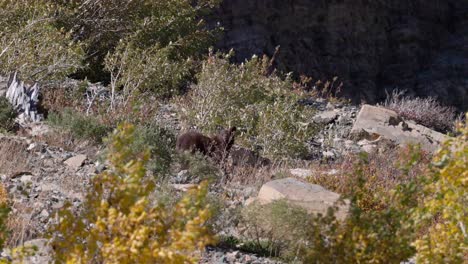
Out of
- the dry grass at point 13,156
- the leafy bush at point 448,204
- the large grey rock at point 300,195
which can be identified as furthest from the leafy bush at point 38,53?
the leafy bush at point 448,204

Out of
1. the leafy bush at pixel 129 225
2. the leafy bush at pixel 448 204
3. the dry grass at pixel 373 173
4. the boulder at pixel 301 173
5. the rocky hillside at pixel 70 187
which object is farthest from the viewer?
the boulder at pixel 301 173

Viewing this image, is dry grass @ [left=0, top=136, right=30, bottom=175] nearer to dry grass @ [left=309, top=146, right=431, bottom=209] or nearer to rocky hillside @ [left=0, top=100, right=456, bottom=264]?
rocky hillside @ [left=0, top=100, right=456, bottom=264]

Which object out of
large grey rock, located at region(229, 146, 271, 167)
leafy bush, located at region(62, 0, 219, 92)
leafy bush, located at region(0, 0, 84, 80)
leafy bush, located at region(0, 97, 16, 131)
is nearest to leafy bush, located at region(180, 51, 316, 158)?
large grey rock, located at region(229, 146, 271, 167)

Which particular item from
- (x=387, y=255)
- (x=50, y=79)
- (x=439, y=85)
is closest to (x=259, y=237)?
(x=387, y=255)

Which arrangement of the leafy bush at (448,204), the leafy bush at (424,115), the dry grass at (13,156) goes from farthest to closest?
the leafy bush at (424,115)
the dry grass at (13,156)
the leafy bush at (448,204)

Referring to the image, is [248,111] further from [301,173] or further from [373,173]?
[373,173]

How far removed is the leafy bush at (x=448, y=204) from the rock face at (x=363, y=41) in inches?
821

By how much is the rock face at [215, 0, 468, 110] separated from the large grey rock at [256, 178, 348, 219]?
18278 millimetres

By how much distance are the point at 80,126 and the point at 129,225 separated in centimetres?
611

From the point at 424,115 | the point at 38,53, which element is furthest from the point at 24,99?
the point at 424,115

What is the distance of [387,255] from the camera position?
504 cm

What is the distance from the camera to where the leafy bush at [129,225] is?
4133 millimetres

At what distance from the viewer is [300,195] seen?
7.52 m

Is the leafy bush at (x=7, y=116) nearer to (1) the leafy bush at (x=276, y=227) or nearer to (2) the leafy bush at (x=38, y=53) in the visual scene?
(2) the leafy bush at (x=38, y=53)
